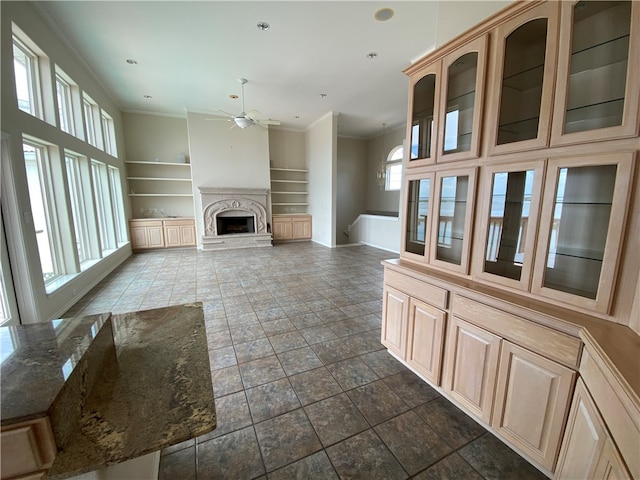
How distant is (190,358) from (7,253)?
3.18 meters

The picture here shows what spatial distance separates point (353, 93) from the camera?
5734 millimetres

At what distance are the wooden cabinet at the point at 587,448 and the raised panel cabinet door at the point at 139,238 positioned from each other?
827 centimetres

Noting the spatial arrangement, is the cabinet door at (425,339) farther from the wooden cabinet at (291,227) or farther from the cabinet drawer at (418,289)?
the wooden cabinet at (291,227)

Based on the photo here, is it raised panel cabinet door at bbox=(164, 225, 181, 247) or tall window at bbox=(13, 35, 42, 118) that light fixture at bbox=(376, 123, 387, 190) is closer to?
raised panel cabinet door at bbox=(164, 225, 181, 247)

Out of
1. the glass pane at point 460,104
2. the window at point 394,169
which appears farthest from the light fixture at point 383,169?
the glass pane at point 460,104

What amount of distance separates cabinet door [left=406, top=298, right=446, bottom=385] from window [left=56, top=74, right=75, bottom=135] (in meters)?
5.80

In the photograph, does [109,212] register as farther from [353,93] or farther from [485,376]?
[485,376]

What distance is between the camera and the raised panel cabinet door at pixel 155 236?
7.04 m

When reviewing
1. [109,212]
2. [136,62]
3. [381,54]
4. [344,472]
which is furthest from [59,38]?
[344,472]

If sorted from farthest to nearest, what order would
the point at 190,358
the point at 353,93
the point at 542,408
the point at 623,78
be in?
the point at 353,93
the point at 542,408
the point at 623,78
the point at 190,358

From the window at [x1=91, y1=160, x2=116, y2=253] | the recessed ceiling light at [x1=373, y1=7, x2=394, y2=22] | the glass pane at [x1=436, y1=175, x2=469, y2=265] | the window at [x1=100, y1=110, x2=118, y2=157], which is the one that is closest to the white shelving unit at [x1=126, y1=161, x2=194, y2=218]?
the window at [x1=100, y1=110, x2=118, y2=157]

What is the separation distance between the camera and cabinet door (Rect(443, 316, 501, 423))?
164 centimetres

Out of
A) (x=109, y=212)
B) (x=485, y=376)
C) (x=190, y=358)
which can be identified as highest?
(x=109, y=212)

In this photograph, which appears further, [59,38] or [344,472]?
[59,38]
